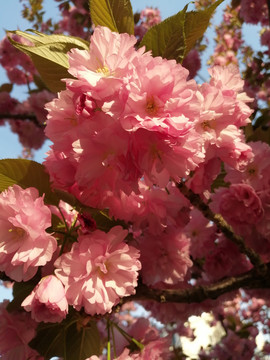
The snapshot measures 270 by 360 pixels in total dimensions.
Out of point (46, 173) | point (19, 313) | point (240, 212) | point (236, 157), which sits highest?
point (236, 157)

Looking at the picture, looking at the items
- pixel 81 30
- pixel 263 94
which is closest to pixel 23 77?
pixel 81 30

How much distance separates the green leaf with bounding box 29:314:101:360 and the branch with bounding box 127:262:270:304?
0.54 ft

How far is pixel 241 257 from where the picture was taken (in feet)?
4.89

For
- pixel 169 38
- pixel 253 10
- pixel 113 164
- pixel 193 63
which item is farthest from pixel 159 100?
pixel 253 10

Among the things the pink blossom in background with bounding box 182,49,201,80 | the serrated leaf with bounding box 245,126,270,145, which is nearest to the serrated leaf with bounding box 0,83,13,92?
the pink blossom in background with bounding box 182,49,201,80

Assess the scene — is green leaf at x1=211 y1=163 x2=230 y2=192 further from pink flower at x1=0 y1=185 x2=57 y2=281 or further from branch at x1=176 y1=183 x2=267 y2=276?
pink flower at x1=0 y1=185 x2=57 y2=281

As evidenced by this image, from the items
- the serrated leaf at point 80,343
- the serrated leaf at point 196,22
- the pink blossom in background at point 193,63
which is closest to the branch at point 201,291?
the serrated leaf at point 80,343

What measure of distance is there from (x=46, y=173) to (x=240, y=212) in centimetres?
62

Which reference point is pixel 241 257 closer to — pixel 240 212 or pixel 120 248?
pixel 240 212

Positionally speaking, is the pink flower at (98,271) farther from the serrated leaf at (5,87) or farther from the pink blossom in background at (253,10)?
the pink blossom in background at (253,10)

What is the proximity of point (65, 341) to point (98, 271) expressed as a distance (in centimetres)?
35

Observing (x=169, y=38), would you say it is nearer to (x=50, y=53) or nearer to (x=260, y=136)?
(x=50, y=53)

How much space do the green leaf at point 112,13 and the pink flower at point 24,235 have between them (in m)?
0.43

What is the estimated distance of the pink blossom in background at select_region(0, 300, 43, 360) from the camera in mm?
1045
